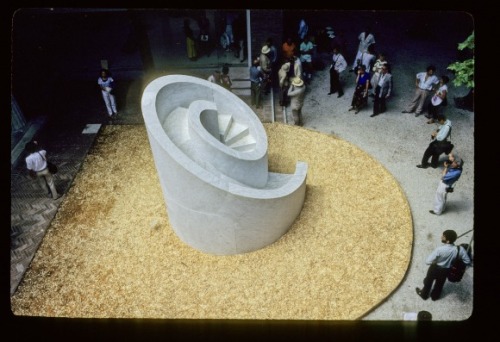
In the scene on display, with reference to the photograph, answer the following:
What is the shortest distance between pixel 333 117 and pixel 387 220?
4368 mm

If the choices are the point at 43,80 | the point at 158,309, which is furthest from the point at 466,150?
the point at 43,80

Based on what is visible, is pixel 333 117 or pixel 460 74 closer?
pixel 460 74

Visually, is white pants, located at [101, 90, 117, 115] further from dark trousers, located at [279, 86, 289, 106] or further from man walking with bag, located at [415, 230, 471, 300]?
man walking with bag, located at [415, 230, 471, 300]

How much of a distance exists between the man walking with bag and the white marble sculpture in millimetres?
2982

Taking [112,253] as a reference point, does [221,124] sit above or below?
above

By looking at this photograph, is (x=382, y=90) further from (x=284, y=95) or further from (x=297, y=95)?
(x=284, y=95)

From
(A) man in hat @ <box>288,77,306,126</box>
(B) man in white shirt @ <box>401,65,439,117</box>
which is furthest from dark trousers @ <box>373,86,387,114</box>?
(A) man in hat @ <box>288,77,306,126</box>

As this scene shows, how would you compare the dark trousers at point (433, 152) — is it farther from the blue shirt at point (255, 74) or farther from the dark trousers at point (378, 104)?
the blue shirt at point (255, 74)

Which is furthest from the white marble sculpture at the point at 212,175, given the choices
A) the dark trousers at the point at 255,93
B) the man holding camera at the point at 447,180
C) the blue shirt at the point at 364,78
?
the blue shirt at the point at 364,78

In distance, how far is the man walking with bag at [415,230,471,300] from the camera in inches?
285

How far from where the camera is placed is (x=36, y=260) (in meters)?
9.06

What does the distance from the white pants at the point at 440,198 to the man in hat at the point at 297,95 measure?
451cm

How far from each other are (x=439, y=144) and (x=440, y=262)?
3.95 m

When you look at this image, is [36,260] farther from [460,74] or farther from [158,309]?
[460,74]
